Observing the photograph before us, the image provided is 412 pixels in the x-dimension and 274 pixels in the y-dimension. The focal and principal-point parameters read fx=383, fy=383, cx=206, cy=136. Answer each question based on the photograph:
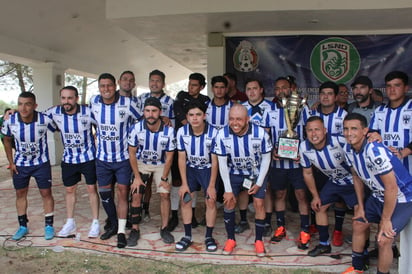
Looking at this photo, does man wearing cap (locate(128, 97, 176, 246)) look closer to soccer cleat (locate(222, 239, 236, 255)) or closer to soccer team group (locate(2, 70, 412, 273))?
soccer team group (locate(2, 70, 412, 273))

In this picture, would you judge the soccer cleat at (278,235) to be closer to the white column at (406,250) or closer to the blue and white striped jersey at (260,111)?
the blue and white striped jersey at (260,111)

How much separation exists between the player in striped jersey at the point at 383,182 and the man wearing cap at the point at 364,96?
53.9 inches

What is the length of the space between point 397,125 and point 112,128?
9.93 feet

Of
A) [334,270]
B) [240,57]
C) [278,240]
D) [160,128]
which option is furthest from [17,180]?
[240,57]

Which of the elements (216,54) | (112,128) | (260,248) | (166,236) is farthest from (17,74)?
(260,248)

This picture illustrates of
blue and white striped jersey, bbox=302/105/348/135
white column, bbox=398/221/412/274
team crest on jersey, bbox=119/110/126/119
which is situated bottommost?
white column, bbox=398/221/412/274

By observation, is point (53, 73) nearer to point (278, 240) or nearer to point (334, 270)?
point (278, 240)

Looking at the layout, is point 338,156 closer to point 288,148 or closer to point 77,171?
point 288,148

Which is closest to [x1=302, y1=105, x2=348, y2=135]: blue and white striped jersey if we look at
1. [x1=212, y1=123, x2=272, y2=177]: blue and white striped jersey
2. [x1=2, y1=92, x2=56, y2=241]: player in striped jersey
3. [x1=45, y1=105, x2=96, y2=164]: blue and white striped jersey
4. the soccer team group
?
the soccer team group

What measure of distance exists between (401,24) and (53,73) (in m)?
8.02

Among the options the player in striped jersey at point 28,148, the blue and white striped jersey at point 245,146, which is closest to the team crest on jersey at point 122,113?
the player in striped jersey at point 28,148

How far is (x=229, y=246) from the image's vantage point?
13.6 feet

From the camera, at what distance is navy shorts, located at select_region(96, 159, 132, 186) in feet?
14.5

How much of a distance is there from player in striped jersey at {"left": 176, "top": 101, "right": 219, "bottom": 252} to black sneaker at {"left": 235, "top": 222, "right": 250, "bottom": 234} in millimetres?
584
